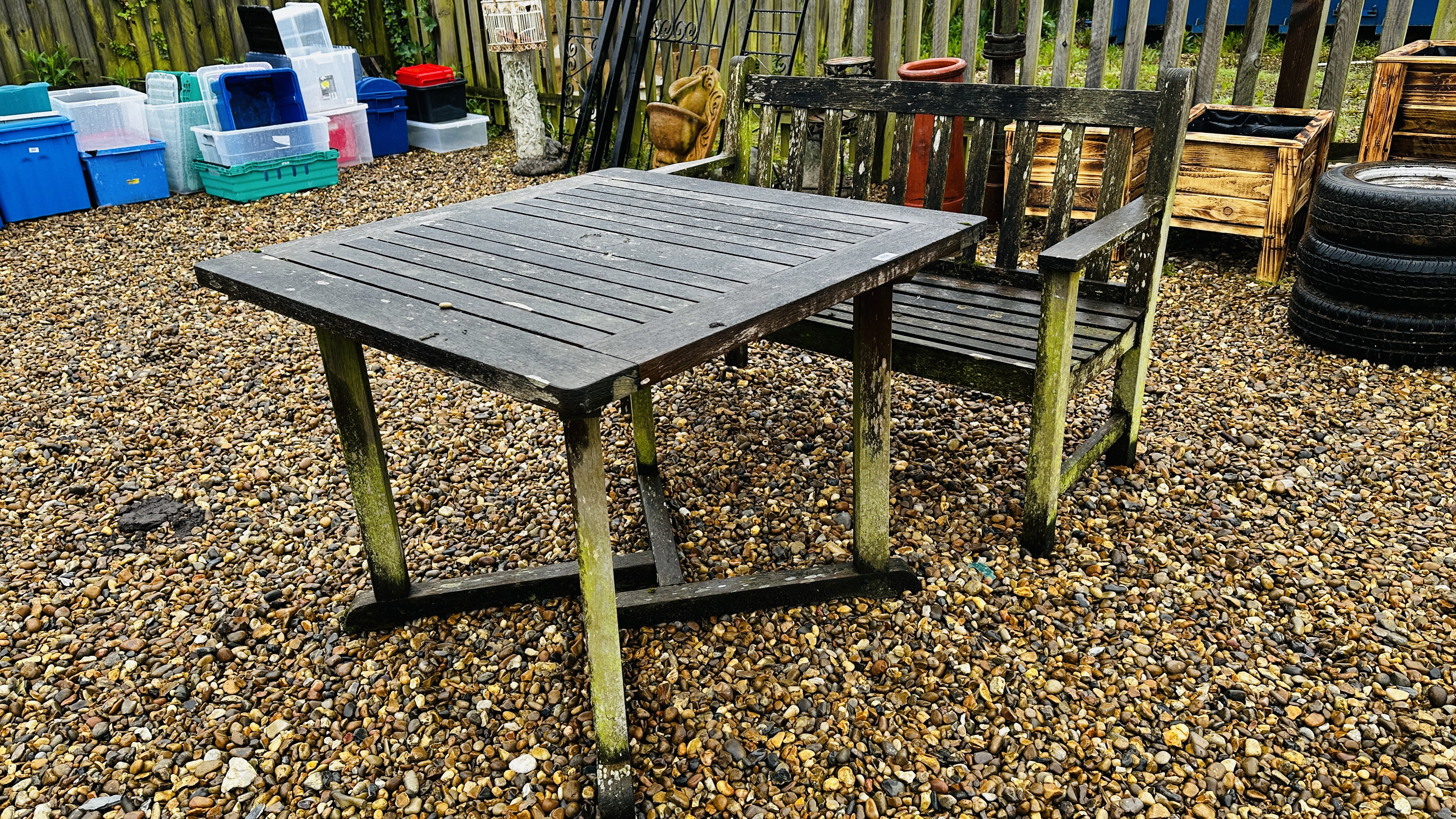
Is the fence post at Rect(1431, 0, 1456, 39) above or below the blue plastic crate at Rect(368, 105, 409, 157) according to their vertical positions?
above

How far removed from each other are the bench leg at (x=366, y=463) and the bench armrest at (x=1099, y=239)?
4.83 ft

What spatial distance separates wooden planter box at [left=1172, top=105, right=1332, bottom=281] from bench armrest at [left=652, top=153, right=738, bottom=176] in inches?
78.6

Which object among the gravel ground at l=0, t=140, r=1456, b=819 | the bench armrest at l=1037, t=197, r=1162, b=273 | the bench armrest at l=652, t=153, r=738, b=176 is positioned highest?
the bench armrest at l=652, t=153, r=738, b=176

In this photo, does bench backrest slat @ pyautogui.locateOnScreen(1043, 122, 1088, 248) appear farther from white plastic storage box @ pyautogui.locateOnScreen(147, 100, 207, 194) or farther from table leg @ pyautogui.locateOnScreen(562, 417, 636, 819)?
white plastic storage box @ pyautogui.locateOnScreen(147, 100, 207, 194)

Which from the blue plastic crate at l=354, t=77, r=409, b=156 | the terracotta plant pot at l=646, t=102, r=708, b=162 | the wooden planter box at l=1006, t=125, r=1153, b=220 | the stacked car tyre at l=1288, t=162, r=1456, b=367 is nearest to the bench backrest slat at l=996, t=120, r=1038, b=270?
the stacked car tyre at l=1288, t=162, r=1456, b=367

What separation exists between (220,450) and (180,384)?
2.32 ft

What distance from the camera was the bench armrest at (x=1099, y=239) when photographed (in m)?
2.19

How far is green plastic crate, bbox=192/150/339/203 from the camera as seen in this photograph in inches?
243

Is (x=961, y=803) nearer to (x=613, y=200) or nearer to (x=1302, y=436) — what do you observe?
(x=613, y=200)

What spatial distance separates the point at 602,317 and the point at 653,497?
1175 mm

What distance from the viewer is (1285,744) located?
1952 mm

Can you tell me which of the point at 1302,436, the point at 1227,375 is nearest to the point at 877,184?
the point at 1227,375

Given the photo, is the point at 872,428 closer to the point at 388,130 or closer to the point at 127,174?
the point at 127,174

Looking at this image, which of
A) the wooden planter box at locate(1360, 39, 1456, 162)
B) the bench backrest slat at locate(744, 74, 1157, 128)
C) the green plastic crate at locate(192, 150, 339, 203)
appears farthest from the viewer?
the green plastic crate at locate(192, 150, 339, 203)
